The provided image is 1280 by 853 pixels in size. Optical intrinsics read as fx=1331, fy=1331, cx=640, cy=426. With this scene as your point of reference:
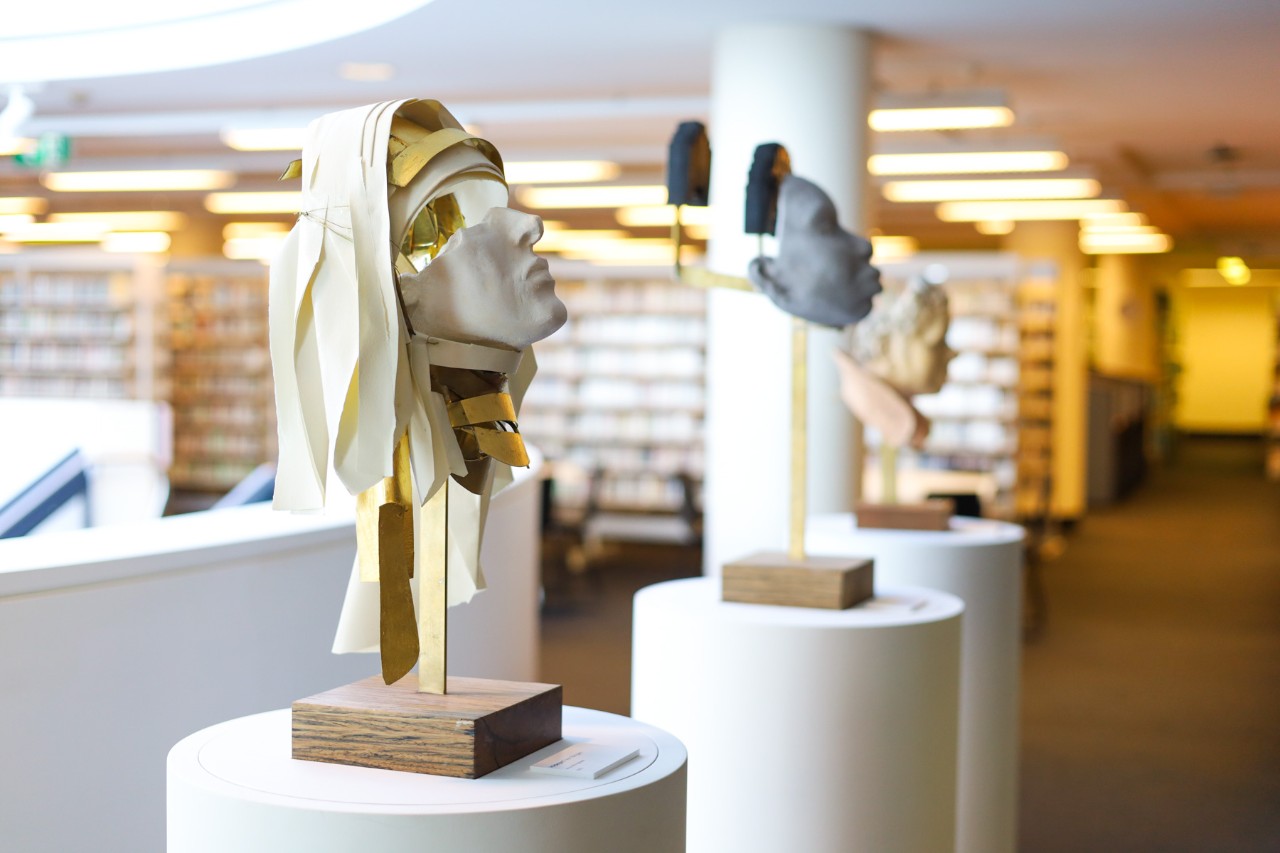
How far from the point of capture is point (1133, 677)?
718 cm

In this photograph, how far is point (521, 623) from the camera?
4.28 metres

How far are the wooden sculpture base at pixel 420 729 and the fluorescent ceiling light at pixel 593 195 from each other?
1122 centimetres

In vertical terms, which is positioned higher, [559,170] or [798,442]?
[559,170]

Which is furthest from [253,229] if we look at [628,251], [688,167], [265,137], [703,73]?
[688,167]

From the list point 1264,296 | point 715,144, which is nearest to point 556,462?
point 715,144

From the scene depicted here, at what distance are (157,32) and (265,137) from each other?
6.85 feet

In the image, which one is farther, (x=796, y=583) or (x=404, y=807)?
(x=796, y=583)

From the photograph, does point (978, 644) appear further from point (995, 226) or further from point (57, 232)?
point (57, 232)

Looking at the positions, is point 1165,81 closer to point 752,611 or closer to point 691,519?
point 691,519

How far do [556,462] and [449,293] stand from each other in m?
9.81

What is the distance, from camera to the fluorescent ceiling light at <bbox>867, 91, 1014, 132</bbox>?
7.74 metres

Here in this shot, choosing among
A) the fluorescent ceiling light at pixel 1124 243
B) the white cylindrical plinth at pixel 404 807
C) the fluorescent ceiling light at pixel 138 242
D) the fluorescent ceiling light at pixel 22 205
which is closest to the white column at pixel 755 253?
the white cylindrical plinth at pixel 404 807

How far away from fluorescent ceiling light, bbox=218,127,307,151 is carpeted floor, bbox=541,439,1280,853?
373cm

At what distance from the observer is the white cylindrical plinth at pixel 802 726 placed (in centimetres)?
271
